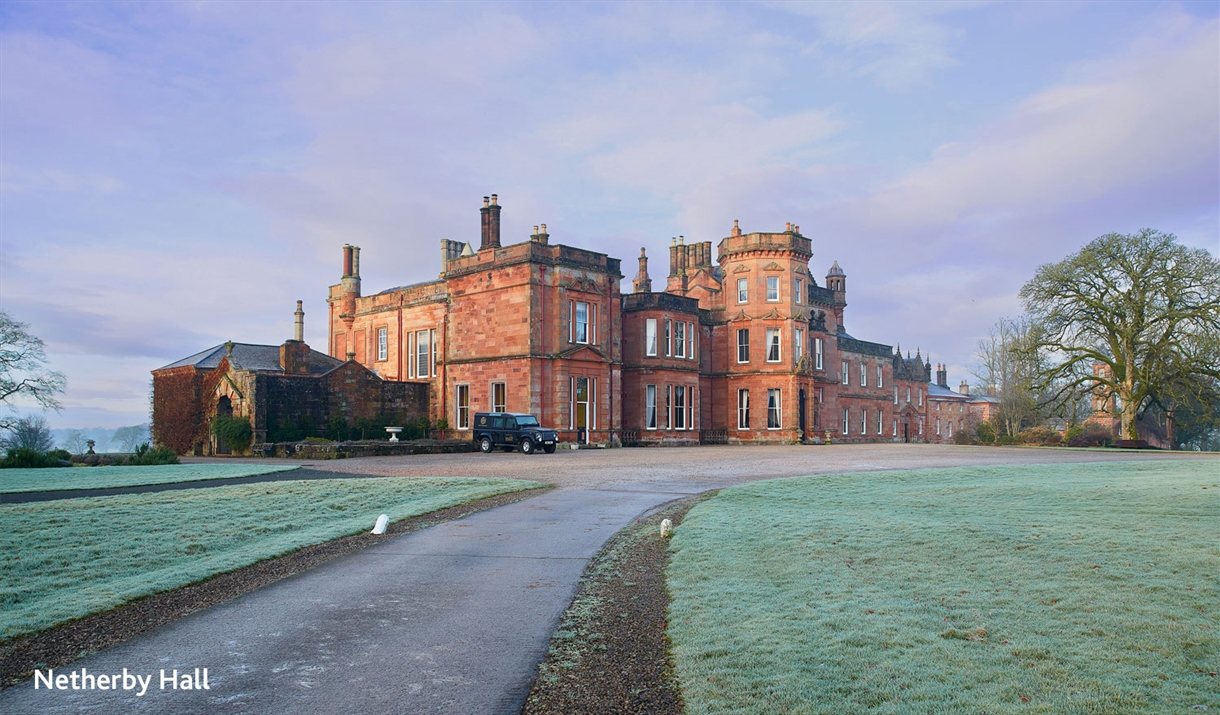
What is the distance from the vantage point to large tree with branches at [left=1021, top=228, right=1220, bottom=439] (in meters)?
38.2

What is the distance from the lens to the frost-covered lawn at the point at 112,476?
56.4 ft

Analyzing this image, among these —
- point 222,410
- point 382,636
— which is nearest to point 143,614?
point 382,636

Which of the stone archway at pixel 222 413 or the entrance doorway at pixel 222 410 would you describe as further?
the entrance doorway at pixel 222 410

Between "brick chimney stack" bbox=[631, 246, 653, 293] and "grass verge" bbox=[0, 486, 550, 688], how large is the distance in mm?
45103

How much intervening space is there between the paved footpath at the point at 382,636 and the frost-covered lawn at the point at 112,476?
10.2 m

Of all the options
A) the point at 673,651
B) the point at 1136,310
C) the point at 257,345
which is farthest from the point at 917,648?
the point at 257,345

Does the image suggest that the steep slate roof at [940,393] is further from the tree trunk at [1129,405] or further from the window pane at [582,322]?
the window pane at [582,322]

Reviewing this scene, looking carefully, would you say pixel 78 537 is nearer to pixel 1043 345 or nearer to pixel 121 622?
pixel 121 622

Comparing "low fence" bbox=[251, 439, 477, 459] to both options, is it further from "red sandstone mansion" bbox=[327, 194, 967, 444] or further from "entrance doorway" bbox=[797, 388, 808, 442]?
"entrance doorway" bbox=[797, 388, 808, 442]

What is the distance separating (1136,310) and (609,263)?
26073mm

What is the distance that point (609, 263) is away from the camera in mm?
40938

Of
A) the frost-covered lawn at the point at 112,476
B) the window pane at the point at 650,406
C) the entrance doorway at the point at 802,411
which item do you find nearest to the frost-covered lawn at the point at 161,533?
the frost-covered lawn at the point at 112,476

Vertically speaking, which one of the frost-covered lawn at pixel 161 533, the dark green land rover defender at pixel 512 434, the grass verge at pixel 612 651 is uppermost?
the dark green land rover defender at pixel 512 434

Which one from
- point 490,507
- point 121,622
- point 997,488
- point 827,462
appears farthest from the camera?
point 827,462
